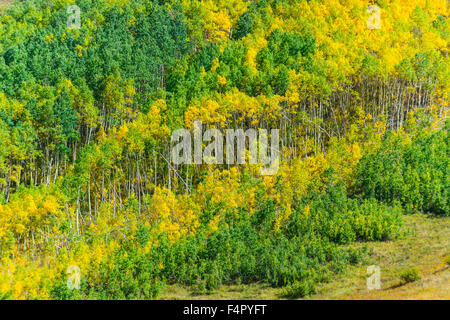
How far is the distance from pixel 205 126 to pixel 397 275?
1540 inches

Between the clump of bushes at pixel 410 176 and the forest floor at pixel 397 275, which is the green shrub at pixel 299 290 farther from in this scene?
the clump of bushes at pixel 410 176

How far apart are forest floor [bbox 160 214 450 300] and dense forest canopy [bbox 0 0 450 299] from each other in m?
1.83

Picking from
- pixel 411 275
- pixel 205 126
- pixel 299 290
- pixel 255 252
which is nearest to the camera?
pixel 411 275

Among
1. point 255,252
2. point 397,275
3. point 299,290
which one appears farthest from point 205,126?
point 397,275

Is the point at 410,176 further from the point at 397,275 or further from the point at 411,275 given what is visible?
the point at 411,275

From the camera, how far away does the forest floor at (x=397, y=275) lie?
5775 cm

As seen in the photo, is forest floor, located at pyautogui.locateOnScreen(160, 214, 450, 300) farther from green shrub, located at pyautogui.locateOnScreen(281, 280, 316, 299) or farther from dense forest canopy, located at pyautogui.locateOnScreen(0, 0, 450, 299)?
dense forest canopy, located at pyautogui.locateOnScreen(0, 0, 450, 299)

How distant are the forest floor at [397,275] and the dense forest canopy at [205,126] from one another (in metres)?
1.83

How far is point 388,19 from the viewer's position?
417ft

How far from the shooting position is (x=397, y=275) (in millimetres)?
64812

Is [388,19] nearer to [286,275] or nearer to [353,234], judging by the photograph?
[353,234]

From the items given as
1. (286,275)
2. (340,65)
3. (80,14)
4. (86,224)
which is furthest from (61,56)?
(286,275)

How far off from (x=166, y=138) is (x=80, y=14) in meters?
47.3
